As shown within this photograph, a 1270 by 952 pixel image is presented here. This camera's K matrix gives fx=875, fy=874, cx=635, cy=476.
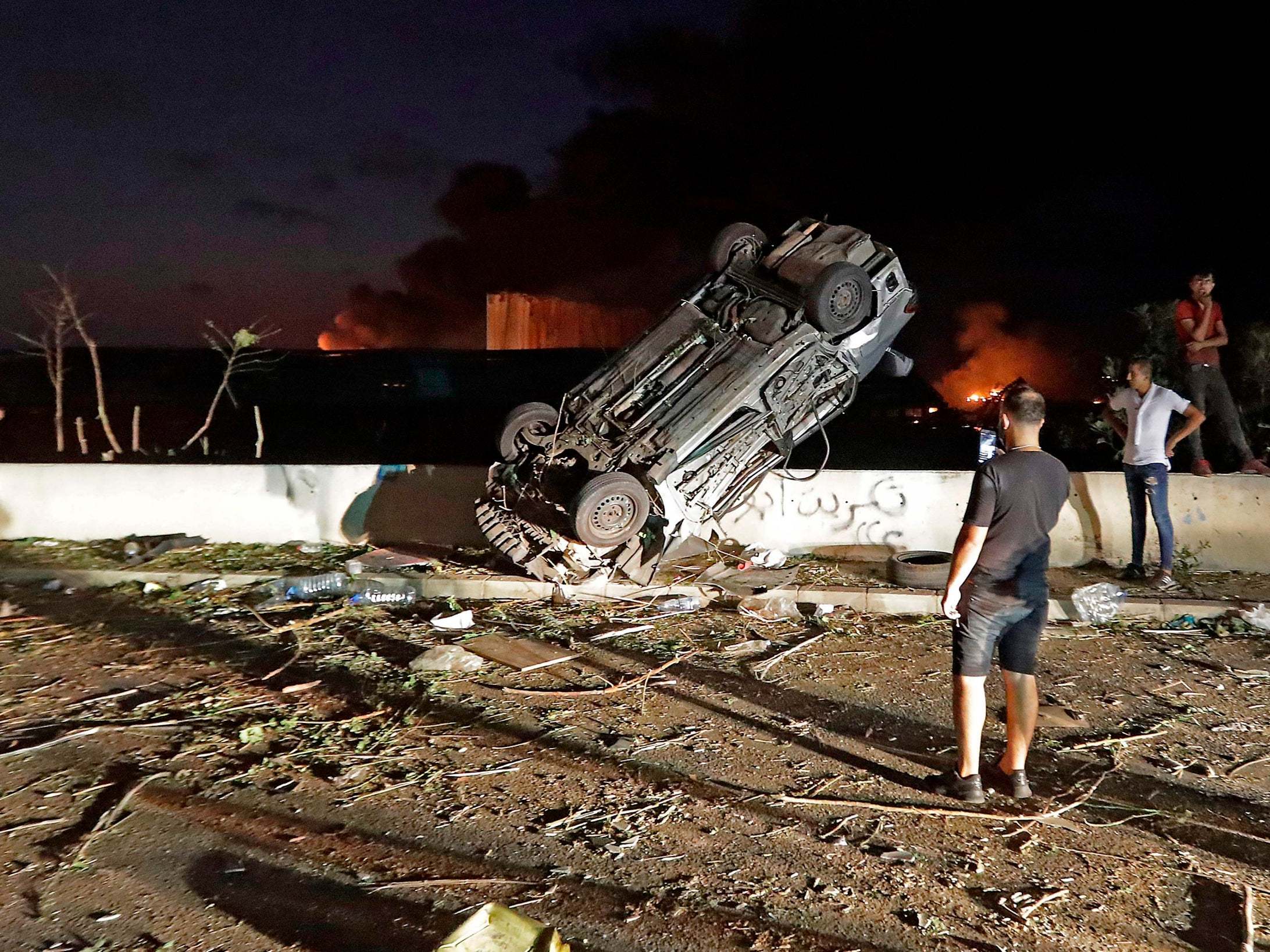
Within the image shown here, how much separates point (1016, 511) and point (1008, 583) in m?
0.31

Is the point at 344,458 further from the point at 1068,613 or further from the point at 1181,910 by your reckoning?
the point at 1181,910

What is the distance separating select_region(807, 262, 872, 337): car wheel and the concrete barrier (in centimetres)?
170

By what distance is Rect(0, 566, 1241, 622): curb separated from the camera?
21.8 ft

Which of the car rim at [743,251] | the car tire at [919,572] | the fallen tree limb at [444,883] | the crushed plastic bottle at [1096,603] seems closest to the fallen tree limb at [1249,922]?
the fallen tree limb at [444,883]

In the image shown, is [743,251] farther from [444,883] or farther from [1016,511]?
[444,883]

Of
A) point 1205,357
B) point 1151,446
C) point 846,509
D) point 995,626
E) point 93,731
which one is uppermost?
point 1205,357

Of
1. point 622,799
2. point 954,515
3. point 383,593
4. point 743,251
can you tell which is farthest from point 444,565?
point 954,515

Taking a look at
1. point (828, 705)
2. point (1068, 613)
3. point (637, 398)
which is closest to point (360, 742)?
point (828, 705)

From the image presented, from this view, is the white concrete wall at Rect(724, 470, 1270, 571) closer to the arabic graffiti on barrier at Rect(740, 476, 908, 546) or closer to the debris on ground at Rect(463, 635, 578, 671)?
the arabic graffiti on barrier at Rect(740, 476, 908, 546)

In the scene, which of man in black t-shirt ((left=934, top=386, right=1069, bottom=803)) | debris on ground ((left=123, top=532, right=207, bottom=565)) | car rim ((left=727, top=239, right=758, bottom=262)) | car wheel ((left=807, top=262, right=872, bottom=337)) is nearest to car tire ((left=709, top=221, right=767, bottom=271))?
car rim ((left=727, top=239, right=758, bottom=262))

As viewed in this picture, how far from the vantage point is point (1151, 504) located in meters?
7.05

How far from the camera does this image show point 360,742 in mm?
4512

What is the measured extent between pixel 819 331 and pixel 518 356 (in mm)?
15135

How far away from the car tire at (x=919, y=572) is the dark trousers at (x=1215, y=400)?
288 cm
